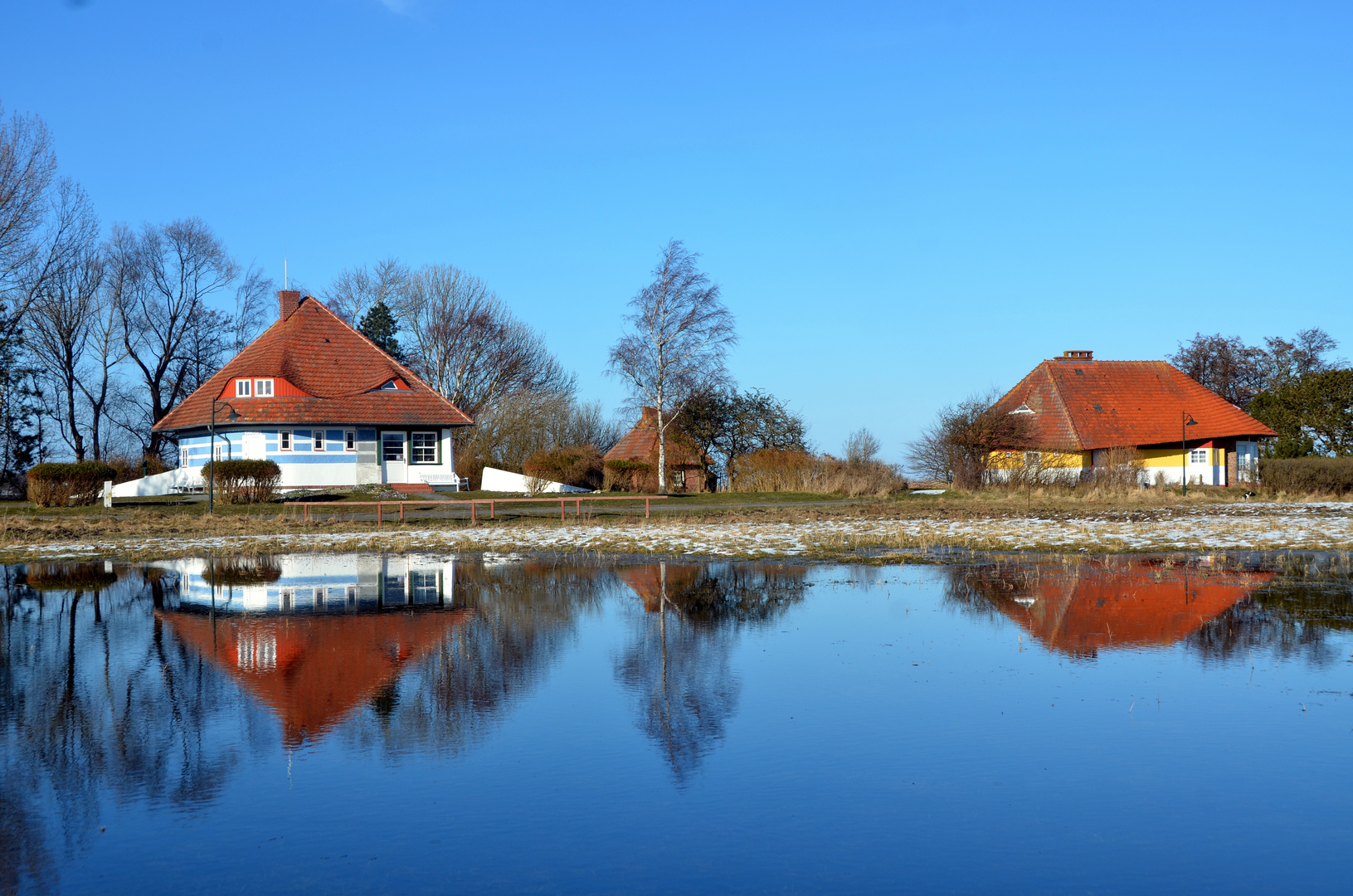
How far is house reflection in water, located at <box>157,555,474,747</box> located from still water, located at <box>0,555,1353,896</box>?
0.06 metres

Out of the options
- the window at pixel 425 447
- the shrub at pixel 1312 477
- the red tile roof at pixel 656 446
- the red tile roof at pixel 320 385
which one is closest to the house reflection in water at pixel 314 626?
the red tile roof at pixel 320 385

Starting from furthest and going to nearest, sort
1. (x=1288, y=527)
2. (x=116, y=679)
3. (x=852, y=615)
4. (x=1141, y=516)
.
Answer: (x=1141, y=516)
(x=1288, y=527)
(x=852, y=615)
(x=116, y=679)

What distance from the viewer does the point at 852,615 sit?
12.0 meters

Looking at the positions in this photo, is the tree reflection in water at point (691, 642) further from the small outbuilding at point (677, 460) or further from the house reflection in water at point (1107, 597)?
the small outbuilding at point (677, 460)

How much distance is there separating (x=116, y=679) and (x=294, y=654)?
4.83 feet

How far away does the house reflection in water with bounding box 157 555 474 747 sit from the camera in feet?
27.3

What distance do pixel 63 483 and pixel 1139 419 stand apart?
153 ft

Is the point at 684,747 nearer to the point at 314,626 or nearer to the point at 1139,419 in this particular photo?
the point at 314,626

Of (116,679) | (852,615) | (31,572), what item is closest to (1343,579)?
(852,615)

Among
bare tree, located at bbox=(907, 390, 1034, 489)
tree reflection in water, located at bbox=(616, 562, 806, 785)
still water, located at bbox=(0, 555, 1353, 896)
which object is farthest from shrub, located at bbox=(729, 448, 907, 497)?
still water, located at bbox=(0, 555, 1353, 896)

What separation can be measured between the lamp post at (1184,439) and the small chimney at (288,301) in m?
40.0

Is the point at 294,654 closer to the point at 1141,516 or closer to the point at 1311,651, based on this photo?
the point at 1311,651

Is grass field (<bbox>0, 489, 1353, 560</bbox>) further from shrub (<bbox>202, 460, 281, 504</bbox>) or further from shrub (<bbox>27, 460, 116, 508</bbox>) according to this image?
shrub (<bbox>202, 460, 281, 504</bbox>)

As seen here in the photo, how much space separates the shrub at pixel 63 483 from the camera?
114ft
